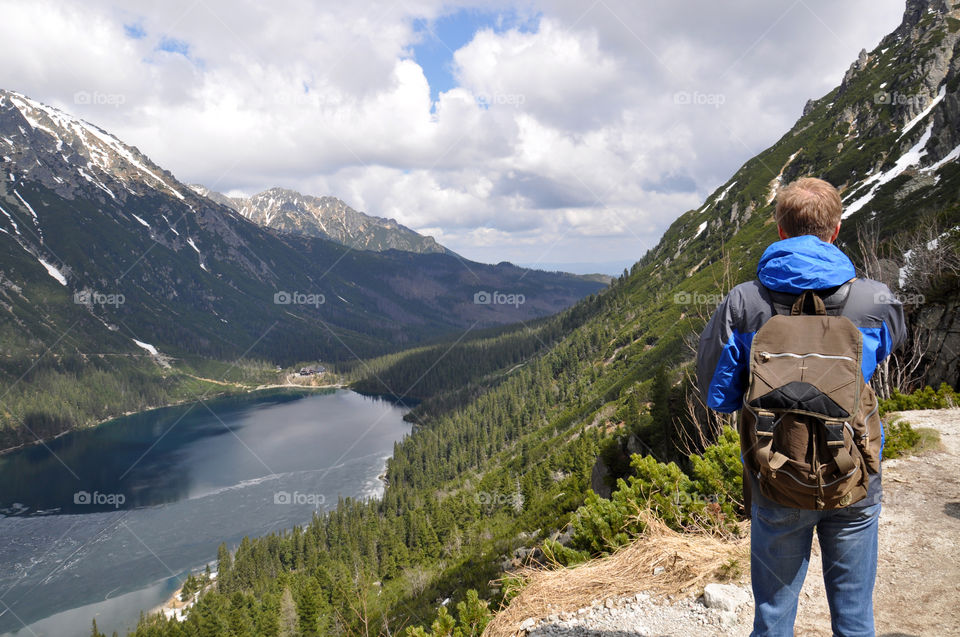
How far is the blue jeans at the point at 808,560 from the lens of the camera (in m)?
3.48

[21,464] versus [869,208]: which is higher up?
[869,208]

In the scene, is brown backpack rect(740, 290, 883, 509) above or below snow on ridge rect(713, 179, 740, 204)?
below

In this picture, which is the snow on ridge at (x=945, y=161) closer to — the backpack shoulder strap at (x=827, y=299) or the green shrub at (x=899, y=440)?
the green shrub at (x=899, y=440)

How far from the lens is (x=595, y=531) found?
8383mm

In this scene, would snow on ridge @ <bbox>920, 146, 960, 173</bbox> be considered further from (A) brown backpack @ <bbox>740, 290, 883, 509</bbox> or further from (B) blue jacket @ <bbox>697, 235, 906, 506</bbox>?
(A) brown backpack @ <bbox>740, 290, 883, 509</bbox>

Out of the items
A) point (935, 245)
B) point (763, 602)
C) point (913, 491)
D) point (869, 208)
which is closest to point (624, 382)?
point (869, 208)

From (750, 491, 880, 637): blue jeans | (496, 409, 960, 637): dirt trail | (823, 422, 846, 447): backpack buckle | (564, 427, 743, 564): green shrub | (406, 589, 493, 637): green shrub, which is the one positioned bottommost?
(406, 589, 493, 637): green shrub

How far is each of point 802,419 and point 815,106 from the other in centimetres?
20764

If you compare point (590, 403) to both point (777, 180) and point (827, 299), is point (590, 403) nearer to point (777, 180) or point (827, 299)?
point (777, 180)

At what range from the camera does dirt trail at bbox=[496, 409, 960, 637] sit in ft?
17.5

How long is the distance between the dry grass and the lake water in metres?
80.3

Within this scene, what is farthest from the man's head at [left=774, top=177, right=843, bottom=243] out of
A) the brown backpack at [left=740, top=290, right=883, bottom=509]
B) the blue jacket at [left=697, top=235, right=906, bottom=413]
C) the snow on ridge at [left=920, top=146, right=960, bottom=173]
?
the snow on ridge at [left=920, top=146, right=960, bottom=173]

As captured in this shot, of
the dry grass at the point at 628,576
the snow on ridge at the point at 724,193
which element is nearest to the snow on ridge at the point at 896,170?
the snow on ridge at the point at 724,193

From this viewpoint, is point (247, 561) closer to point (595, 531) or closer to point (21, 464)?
point (595, 531)
